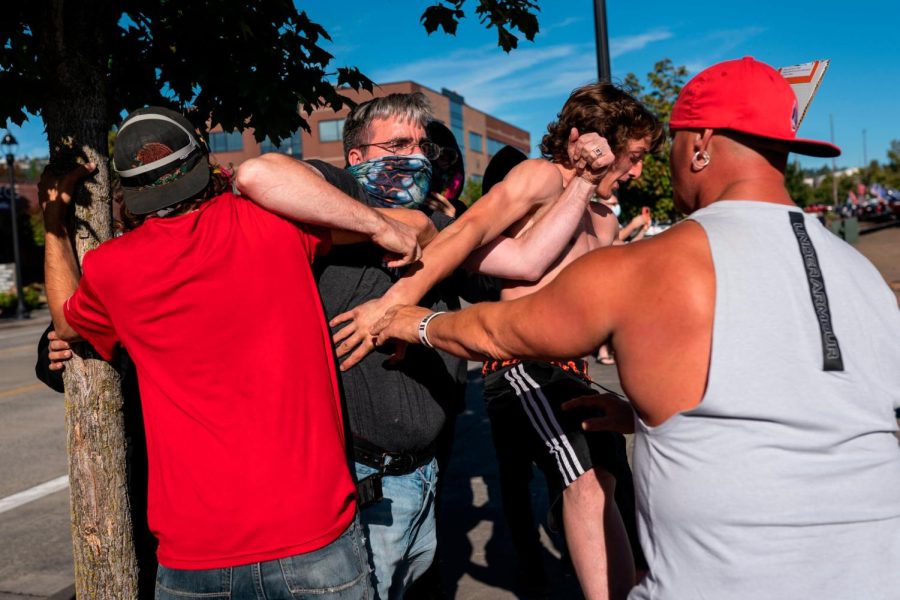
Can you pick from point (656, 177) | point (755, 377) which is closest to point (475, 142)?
point (656, 177)

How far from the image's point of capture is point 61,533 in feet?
17.4

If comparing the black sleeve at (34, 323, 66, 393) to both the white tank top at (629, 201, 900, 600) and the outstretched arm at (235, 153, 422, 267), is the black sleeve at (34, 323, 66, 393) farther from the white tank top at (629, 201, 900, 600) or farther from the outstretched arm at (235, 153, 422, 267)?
the white tank top at (629, 201, 900, 600)

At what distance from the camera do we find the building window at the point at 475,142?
81.9 meters

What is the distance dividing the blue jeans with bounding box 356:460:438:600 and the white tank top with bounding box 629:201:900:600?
92cm

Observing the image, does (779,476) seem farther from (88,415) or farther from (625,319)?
(88,415)

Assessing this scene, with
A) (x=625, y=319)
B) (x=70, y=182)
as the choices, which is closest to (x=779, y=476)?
(x=625, y=319)

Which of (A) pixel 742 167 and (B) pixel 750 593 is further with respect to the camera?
(A) pixel 742 167

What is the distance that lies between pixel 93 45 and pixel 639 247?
2044mm

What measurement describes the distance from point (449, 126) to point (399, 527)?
66.1m

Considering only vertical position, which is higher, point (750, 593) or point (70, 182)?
point (70, 182)

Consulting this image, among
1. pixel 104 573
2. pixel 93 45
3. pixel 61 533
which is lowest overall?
pixel 61 533

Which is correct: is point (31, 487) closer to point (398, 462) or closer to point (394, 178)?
point (398, 462)

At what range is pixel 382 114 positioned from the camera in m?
2.56

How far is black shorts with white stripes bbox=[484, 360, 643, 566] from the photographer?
9.57 feet
